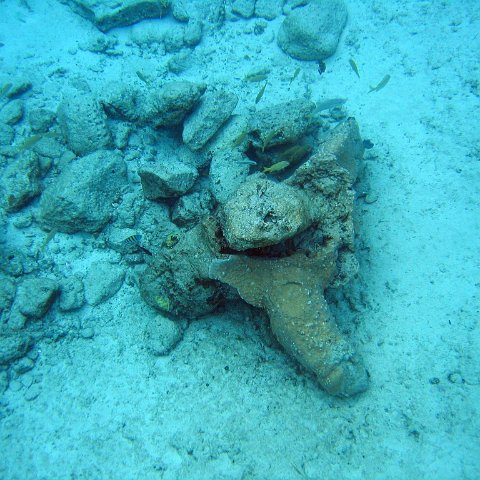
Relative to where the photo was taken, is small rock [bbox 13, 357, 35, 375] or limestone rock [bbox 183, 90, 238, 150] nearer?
small rock [bbox 13, 357, 35, 375]

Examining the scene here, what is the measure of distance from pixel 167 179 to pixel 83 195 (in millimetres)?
1233

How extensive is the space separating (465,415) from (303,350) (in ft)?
5.97

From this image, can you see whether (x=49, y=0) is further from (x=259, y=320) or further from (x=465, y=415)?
(x=465, y=415)

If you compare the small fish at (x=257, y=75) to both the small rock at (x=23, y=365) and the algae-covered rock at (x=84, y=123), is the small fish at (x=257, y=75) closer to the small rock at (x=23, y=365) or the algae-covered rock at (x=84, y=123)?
the algae-covered rock at (x=84, y=123)

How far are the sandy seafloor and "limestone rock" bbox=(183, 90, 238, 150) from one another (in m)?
2.31

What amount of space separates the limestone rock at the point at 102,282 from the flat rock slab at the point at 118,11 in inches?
213

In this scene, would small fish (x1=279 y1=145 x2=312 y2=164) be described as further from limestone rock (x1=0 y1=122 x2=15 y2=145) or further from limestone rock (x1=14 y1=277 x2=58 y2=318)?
limestone rock (x1=0 y1=122 x2=15 y2=145)

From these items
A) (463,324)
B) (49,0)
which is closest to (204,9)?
(49,0)

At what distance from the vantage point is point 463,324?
3932 mm

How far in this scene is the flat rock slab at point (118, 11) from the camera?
6863mm

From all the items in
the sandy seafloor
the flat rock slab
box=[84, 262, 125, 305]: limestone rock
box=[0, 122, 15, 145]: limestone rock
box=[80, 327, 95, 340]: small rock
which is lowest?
the sandy seafloor

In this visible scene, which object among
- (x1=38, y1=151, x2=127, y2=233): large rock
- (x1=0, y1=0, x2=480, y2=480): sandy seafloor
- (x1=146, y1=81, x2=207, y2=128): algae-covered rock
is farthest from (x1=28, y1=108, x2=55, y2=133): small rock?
(x1=0, y1=0, x2=480, y2=480): sandy seafloor

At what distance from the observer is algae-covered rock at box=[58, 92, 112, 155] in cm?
519

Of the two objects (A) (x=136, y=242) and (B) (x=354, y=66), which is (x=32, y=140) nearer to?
(A) (x=136, y=242)
